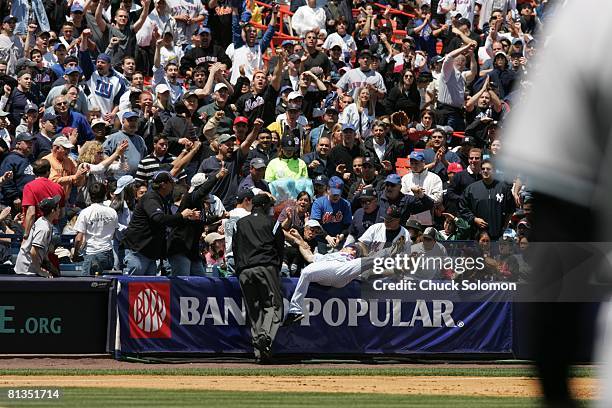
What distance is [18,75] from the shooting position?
2009cm

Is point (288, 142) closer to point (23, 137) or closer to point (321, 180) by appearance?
point (321, 180)

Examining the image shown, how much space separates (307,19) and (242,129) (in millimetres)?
7271

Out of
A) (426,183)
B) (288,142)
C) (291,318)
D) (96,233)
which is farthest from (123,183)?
(426,183)

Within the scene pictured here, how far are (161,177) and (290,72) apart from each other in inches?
292

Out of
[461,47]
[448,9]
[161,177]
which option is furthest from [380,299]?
[448,9]

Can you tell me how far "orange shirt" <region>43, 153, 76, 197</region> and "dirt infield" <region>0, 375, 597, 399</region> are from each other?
4.15 meters

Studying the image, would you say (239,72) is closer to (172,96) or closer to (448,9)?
(172,96)

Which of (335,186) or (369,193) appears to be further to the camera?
(335,186)

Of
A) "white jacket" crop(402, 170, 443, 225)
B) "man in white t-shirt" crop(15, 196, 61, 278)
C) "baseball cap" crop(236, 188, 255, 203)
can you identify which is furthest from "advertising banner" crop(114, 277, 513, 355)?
"white jacket" crop(402, 170, 443, 225)

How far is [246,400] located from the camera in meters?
11.2

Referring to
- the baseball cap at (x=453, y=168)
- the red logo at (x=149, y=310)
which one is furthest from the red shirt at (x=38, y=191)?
the baseball cap at (x=453, y=168)

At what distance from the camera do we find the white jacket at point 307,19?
2489 centimetres

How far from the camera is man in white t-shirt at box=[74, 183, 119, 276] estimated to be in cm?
1511

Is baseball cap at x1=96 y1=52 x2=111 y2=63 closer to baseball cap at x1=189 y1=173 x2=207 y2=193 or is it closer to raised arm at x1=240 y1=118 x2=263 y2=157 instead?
raised arm at x1=240 y1=118 x2=263 y2=157
